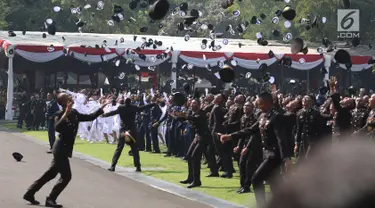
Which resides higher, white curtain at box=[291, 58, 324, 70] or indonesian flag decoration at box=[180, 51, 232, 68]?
indonesian flag decoration at box=[180, 51, 232, 68]

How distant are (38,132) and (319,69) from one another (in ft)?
50.0

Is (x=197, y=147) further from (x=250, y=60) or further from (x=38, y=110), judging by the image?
(x=250, y=60)

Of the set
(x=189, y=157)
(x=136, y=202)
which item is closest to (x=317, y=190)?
(x=136, y=202)

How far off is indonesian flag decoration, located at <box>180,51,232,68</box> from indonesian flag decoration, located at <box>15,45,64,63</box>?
6.26m

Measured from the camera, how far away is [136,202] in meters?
13.2

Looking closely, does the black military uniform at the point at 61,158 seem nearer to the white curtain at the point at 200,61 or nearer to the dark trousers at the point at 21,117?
the dark trousers at the point at 21,117

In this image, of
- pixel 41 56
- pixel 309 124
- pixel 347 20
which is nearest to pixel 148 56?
pixel 41 56

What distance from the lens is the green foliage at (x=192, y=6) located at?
46.1m

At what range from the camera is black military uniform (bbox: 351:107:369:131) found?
14.0 m

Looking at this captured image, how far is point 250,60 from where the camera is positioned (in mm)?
40375

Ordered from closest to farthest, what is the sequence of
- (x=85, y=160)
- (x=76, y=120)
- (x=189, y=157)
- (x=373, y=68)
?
(x=76, y=120)
(x=189, y=157)
(x=85, y=160)
(x=373, y=68)

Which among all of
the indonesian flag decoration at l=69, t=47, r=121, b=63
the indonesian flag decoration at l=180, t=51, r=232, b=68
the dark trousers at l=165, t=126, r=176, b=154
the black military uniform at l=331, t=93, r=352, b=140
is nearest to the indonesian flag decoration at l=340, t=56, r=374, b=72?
the indonesian flag decoration at l=180, t=51, r=232, b=68

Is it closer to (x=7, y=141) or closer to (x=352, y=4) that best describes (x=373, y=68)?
(x=352, y=4)

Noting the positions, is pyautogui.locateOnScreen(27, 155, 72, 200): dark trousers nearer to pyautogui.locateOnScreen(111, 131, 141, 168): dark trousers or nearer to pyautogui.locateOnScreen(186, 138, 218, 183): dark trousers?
pyautogui.locateOnScreen(186, 138, 218, 183): dark trousers
